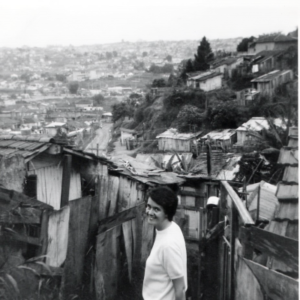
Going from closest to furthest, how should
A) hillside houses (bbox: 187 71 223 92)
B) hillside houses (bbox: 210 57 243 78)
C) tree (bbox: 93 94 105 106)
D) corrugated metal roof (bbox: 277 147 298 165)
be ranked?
corrugated metal roof (bbox: 277 147 298 165) < tree (bbox: 93 94 105 106) < hillside houses (bbox: 187 71 223 92) < hillside houses (bbox: 210 57 243 78)

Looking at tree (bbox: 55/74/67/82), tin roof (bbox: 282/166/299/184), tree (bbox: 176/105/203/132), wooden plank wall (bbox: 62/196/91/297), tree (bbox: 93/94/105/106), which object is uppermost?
tree (bbox: 55/74/67/82)

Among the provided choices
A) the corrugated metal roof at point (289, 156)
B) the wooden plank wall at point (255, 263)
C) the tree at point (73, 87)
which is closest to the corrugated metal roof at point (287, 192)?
the corrugated metal roof at point (289, 156)

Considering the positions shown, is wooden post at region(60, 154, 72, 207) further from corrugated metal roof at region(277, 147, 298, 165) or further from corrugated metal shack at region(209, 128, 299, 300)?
corrugated metal roof at region(277, 147, 298, 165)

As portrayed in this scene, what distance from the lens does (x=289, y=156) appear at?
2842 mm

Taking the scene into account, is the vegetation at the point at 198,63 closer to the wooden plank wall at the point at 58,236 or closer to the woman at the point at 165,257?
the wooden plank wall at the point at 58,236

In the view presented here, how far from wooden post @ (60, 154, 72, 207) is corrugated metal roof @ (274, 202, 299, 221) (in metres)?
2.05

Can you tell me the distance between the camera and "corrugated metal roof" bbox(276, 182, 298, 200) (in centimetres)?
273

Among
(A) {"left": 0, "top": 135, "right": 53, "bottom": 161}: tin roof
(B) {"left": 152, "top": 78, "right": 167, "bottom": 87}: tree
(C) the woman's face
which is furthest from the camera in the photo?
(B) {"left": 152, "top": 78, "right": 167, "bottom": 87}: tree

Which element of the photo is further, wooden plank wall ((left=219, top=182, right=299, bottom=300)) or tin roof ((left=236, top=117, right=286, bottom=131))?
tin roof ((left=236, top=117, right=286, bottom=131))

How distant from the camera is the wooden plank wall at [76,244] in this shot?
13.0 feet

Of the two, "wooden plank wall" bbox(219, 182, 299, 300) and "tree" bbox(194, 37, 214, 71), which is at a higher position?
"tree" bbox(194, 37, 214, 71)

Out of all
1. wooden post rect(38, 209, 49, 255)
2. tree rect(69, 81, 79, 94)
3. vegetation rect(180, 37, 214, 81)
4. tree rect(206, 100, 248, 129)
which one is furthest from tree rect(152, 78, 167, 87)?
wooden post rect(38, 209, 49, 255)

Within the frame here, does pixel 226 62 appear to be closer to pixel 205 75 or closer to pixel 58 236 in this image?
pixel 205 75

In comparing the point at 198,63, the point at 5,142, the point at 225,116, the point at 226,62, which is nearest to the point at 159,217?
the point at 5,142
